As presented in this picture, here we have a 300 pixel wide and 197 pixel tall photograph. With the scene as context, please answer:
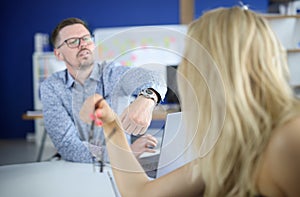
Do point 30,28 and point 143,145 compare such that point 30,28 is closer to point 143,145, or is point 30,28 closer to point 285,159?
point 143,145

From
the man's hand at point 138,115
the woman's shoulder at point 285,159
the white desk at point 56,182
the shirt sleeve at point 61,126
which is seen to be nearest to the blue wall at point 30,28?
the shirt sleeve at point 61,126

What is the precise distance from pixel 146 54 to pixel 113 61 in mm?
60

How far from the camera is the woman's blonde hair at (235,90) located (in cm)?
50

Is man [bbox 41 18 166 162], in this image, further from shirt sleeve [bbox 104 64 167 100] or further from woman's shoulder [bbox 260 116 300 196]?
woman's shoulder [bbox 260 116 300 196]


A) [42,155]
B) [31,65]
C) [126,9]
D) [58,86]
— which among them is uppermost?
[126,9]

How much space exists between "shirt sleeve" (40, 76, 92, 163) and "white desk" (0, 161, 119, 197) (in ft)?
0.10

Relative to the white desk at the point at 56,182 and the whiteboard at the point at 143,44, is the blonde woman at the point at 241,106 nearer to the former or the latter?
the whiteboard at the point at 143,44

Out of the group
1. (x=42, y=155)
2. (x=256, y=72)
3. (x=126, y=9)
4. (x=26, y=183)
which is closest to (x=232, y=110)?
(x=256, y=72)

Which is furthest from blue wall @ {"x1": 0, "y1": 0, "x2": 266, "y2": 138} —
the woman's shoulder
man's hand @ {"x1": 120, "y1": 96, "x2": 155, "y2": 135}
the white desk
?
the woman's shoulder

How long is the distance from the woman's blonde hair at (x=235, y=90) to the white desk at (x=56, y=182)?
237 millimetres

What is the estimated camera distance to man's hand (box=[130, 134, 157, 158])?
0.67 m

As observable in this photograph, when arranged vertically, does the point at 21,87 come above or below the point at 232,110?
below

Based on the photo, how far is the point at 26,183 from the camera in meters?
Result: 0.75

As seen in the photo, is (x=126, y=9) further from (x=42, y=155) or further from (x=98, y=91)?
(x=98, y=91)
